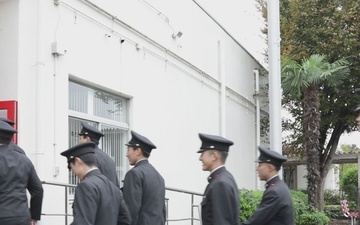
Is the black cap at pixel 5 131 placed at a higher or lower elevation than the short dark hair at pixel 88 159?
higher

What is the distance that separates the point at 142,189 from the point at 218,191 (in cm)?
114

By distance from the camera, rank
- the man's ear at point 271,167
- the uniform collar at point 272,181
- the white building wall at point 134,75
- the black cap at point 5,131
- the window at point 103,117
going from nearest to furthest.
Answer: the black cap at point 5,131, the uniform collar at point 272,181, the man's ear at point 271,167, the white building wall at point 134,75, the window at point 103,117

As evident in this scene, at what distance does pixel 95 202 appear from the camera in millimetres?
5180

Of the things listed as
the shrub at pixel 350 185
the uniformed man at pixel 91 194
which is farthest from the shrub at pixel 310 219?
the shrub at pixel 350 185

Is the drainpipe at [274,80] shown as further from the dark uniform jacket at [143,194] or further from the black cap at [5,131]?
the black cap at [5,131]

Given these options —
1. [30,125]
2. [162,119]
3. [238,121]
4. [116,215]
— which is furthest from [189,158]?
[116,215]

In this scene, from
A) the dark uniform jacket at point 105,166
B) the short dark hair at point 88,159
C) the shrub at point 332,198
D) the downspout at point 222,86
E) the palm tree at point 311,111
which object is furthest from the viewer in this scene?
the shrub at point 332,198

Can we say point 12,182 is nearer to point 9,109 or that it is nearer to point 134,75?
point 9,109

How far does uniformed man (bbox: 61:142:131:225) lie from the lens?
5.12 m

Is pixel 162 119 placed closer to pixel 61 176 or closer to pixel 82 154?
pixel 61 176

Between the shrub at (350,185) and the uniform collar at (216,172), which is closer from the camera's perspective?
the uniform collar at (216,172)

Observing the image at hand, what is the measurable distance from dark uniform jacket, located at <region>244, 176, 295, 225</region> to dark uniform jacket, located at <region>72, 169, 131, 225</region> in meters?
1.67

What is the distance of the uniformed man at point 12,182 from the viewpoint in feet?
21.0

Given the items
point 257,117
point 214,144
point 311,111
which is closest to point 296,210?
point 311,111
